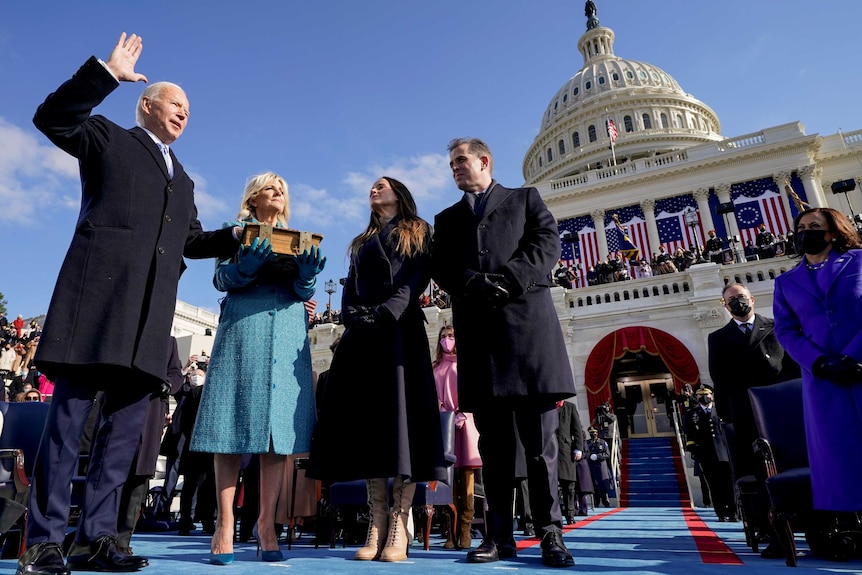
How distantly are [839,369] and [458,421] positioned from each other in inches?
119

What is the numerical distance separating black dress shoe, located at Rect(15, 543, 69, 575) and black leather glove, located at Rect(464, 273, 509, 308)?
2.14 meters

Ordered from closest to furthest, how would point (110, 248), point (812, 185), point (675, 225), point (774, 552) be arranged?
point (110, 248) < point (774, 552) < point (812, 185) < point (675, 225)

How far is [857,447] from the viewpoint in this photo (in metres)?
2.77

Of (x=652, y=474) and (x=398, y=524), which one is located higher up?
(x=398, y=524)

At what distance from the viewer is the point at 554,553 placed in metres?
2.54

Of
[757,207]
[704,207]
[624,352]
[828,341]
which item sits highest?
[704,207]

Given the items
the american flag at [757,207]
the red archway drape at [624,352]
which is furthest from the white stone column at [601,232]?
the red archway drape at [624,352]

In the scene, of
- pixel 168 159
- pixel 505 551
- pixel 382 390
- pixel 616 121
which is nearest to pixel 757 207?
pixel 616 121

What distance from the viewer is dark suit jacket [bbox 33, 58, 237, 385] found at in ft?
7.42

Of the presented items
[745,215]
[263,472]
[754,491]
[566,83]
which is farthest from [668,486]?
[566,83]

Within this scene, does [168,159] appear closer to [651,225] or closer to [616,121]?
[651,225]

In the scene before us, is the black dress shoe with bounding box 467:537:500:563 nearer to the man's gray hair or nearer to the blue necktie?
the blue necktie

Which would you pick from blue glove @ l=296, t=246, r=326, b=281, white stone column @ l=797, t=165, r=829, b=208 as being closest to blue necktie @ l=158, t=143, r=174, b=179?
blue glove @ l=296, t=246, r=326, b=281

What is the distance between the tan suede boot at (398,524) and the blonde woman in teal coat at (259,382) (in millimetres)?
573
